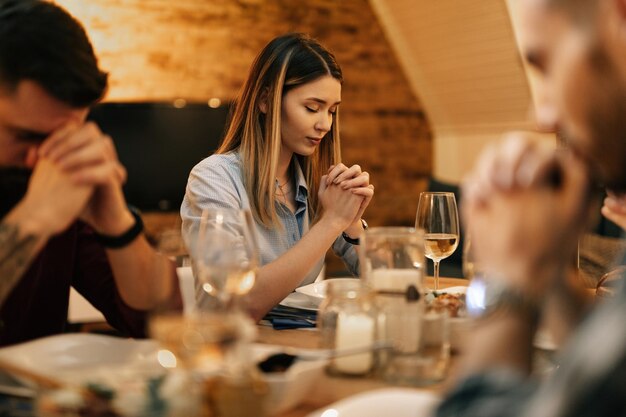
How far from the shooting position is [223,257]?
3.75ft

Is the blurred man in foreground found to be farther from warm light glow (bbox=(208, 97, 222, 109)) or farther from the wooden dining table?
warm light glow (bbox=(208, 97, 222, 109))

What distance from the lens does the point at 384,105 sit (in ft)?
20.2

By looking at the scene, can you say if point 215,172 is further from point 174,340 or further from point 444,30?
point 444,30

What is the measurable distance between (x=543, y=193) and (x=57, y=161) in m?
0.71

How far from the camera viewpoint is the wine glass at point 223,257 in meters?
1.14

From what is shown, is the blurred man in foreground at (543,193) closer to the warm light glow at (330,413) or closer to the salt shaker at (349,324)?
the warm light glow at (330,413)

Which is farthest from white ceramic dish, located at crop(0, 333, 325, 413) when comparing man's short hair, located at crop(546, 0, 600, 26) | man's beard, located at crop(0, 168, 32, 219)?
man's short hair, located at crop(546, 0, 600, 26)

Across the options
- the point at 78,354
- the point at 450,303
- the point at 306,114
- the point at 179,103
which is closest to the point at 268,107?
the point at 306,114

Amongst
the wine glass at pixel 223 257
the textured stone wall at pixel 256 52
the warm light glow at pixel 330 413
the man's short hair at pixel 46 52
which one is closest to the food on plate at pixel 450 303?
the wine glass at pixel 223 257

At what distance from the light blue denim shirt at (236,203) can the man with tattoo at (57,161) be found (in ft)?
1.85

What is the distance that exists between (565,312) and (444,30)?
5131 mm

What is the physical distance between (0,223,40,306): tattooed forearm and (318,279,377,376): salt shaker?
0.46 metres

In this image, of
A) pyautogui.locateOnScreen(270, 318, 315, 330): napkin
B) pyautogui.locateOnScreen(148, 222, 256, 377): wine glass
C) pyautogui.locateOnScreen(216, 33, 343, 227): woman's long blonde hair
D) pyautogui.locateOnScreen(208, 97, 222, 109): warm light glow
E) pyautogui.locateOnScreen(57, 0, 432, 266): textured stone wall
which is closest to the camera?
pyautogui.locateOnScreen(148, 222, 256, 377): wine glass

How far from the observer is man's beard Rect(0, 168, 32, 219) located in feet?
4.34
